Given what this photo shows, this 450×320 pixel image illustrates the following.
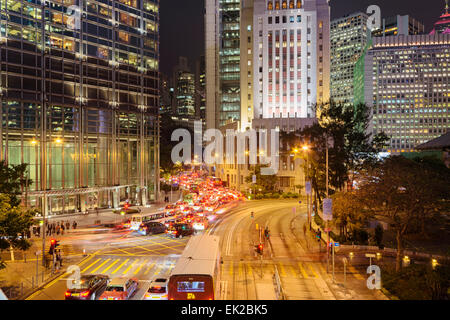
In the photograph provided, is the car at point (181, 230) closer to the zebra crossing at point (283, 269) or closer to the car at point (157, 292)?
the zebra crossing at point (283, 269)

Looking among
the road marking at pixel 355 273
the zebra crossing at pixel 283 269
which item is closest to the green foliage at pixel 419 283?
the road marking at pixel 355 273

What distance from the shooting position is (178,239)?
37656 millimetres

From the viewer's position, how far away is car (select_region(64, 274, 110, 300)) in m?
18.6

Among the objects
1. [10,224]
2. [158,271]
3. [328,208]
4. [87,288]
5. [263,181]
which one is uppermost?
[328,208]

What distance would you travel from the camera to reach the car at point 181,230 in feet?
126

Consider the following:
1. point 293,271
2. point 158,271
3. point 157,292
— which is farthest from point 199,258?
point 293,271

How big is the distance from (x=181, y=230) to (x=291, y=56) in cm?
8388

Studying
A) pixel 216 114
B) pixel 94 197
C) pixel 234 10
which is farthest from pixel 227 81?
pixel 94 197

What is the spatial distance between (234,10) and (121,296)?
445ft

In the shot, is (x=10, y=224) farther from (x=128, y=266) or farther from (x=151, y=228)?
(x=151, y=228)

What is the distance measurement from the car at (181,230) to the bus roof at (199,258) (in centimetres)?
1630

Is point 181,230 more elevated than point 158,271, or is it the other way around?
point 181,230

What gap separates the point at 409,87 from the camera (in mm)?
186750

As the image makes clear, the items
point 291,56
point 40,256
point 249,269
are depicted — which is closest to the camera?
point 249,269
